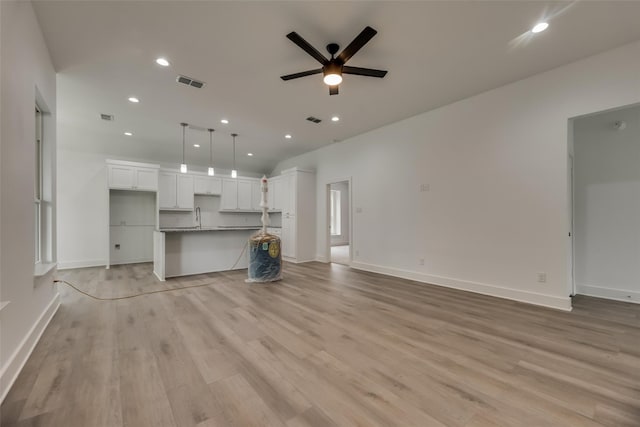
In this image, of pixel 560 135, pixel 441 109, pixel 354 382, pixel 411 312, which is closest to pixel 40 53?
pixel 354 382

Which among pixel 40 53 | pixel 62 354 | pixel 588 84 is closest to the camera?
pixel 62 354

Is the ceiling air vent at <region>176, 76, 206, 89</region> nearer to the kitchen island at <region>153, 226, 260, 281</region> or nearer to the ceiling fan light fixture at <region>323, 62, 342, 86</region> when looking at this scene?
the ceiling fan light fixture at <region>323, 62, 342, 86</region>

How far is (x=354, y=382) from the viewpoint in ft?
5.78

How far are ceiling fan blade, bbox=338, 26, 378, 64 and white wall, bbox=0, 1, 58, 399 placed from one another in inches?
102

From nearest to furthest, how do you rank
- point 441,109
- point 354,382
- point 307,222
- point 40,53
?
point 354,382 → point 40,53 → point 441,109 → point 307,222

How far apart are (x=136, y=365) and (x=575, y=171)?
6.05 meters

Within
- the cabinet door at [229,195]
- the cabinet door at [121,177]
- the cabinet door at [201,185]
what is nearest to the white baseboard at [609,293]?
the cabinet door at [229,195]

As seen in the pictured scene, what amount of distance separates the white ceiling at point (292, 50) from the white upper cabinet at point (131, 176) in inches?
53.2

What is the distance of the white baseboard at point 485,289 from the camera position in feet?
10.5

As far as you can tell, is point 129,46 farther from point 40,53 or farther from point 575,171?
point 575,171

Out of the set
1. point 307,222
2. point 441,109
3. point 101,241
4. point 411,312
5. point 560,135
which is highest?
point 441,109

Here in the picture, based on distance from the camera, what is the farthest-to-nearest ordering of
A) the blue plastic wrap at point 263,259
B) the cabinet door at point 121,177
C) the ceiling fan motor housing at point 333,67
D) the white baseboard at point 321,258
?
1. the white baseboard at point 321,258
2. the cabinet door at point 121,177
3. the blue plastic wrap at point 263,259
4. the ceiling fan motor housing at point 333,67

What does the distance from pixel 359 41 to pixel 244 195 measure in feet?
20.8

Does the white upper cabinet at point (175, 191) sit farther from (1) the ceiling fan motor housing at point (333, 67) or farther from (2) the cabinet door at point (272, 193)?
(1) the ceiling fan motor housing at point (333, 67)
